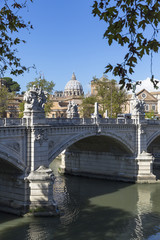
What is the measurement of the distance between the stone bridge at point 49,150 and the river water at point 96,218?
1439 millimetres

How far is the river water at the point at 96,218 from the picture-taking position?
2003cm

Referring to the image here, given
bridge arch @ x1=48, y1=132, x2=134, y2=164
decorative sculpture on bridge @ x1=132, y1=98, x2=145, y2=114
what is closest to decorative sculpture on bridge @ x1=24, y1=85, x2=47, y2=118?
bridge arch @ x1=48, y1=132, x2=134, y2=164

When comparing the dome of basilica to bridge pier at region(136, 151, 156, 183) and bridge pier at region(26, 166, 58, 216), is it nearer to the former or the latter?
bridge pier at region(136, 151, 156, 183)

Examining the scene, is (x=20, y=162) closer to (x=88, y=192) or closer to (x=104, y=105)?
(x=88, y=192)

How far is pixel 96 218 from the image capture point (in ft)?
76.2

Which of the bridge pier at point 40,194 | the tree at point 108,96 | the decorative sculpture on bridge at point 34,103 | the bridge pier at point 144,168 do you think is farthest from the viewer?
the tree at point 108,96

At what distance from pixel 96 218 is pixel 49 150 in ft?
19.7

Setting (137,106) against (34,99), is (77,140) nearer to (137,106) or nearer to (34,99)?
(34,99)

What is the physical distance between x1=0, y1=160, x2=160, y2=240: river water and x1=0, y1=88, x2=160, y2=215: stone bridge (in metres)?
1.44

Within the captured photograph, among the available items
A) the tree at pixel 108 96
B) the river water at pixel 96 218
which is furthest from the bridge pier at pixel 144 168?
the tree at pixel 108 96

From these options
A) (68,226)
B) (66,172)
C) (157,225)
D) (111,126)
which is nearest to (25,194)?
(68,226)

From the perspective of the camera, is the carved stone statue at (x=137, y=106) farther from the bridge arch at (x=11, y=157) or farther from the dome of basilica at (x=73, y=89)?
the dome of basilica at (x=73, y=89)

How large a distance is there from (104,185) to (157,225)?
40.9 feet

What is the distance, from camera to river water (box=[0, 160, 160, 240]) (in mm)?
20031
